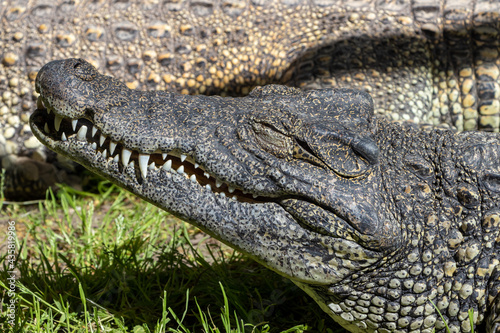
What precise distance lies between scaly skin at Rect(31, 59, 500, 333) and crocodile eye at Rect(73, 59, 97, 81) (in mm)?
47

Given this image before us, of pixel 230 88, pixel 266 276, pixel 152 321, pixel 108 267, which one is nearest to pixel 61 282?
pixel 108 267

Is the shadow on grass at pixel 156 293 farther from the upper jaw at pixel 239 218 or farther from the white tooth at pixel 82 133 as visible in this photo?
the white tooth at pixel 82 133

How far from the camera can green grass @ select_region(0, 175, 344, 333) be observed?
10.1 ft

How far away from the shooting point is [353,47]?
479 cm

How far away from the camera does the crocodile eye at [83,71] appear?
2750 millimetres

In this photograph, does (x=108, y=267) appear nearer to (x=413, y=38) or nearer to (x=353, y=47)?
A: (x=353, y=47)

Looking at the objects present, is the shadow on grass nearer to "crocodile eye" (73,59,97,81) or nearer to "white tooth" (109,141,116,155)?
"white tooth" (109,141,116,155)

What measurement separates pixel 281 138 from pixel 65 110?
1.01m

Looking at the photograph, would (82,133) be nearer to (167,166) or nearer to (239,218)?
(167,166)

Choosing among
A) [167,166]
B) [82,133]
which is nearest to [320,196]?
[167,166]

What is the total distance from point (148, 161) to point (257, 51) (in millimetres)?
2552

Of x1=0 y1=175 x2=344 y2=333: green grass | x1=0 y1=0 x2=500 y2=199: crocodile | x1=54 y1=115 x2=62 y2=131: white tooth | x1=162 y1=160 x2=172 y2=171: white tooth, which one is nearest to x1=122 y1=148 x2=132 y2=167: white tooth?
x1=162 y1=160 x2=172 y2=171: white tooth

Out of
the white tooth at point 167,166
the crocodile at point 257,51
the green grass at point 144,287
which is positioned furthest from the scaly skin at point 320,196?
the crocodile at point 257,51

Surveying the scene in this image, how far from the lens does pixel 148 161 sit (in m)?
2.63
